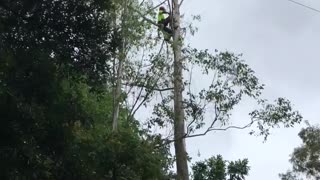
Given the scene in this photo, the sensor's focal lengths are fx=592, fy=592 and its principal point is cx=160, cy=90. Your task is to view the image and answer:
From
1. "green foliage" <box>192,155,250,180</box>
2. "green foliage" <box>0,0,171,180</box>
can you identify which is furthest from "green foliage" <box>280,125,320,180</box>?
"green foliage" <box>0,0,171,180</box>

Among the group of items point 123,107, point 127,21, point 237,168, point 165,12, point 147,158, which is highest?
point 165,12

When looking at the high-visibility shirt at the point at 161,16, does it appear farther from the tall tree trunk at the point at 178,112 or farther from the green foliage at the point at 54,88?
the green foliage at the point at 54,88

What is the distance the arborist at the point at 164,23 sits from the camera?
1633 cm

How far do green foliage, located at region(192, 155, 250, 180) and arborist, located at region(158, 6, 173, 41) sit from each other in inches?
141

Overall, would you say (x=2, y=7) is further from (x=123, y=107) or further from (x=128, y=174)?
(x=123, y=107)

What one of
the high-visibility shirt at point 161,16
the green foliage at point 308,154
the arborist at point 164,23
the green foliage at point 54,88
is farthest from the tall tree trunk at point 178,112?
the green foliage at point 308,154

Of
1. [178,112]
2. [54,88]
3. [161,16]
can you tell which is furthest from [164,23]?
[54,88]

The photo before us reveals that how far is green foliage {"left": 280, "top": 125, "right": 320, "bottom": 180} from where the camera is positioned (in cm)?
2520

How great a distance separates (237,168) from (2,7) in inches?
345

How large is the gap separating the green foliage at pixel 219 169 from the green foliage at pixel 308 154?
33.8ft

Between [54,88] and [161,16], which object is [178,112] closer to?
[161,16]

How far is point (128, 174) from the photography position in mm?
9906

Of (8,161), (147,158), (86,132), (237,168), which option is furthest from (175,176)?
(8,161)

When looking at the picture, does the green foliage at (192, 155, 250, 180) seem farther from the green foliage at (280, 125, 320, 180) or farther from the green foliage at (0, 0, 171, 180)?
the green foliage at (280, 125, 320, 180)
